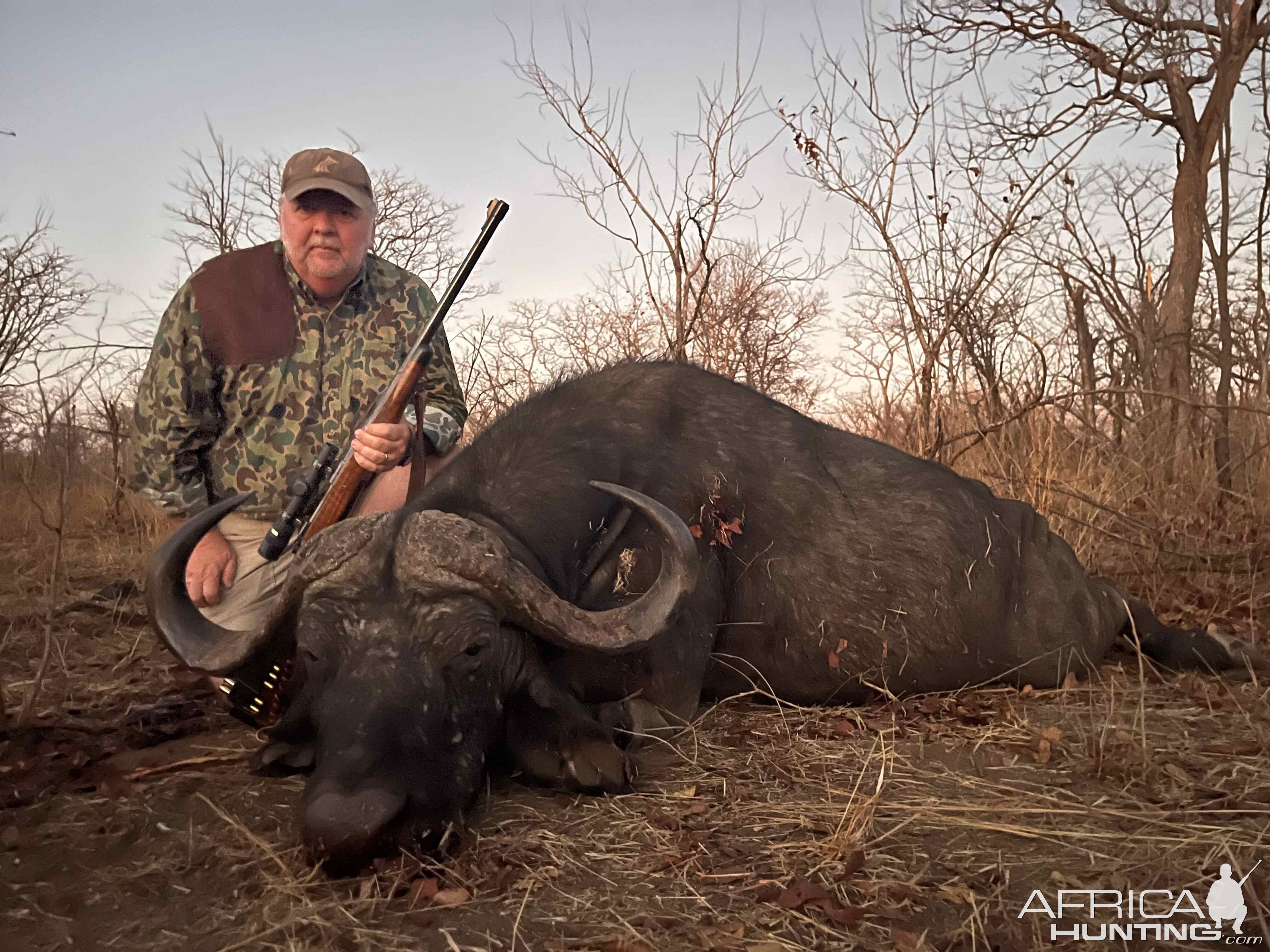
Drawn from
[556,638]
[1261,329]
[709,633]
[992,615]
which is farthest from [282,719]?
[1261,329]

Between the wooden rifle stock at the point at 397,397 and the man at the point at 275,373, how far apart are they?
0.25 meters

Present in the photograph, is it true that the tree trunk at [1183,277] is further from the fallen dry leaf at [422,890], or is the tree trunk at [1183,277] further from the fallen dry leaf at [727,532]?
the fallen dry leaf at [422,890]

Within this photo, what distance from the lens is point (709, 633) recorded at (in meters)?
3.42

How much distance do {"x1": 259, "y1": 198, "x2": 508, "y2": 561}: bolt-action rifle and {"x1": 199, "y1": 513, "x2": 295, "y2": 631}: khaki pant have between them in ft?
0.74

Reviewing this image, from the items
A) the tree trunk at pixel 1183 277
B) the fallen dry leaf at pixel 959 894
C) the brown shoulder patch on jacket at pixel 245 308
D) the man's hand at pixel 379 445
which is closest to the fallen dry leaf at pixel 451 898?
the fallen dry leaf at pixel 959 894

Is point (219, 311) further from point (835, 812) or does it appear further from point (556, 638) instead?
point (835, 812)

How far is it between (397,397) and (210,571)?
1.11 meters

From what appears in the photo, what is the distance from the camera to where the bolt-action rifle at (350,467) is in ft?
12.2

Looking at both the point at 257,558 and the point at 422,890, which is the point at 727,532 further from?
the point at 257,558

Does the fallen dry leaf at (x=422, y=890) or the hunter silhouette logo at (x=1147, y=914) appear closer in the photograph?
the hunter silhouette logo at (x=1147, y=914)

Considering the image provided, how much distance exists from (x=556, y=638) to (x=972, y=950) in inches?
54.2

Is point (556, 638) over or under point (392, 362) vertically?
under

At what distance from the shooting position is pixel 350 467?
12.2 ft

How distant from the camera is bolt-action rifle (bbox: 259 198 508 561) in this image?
146 inches
